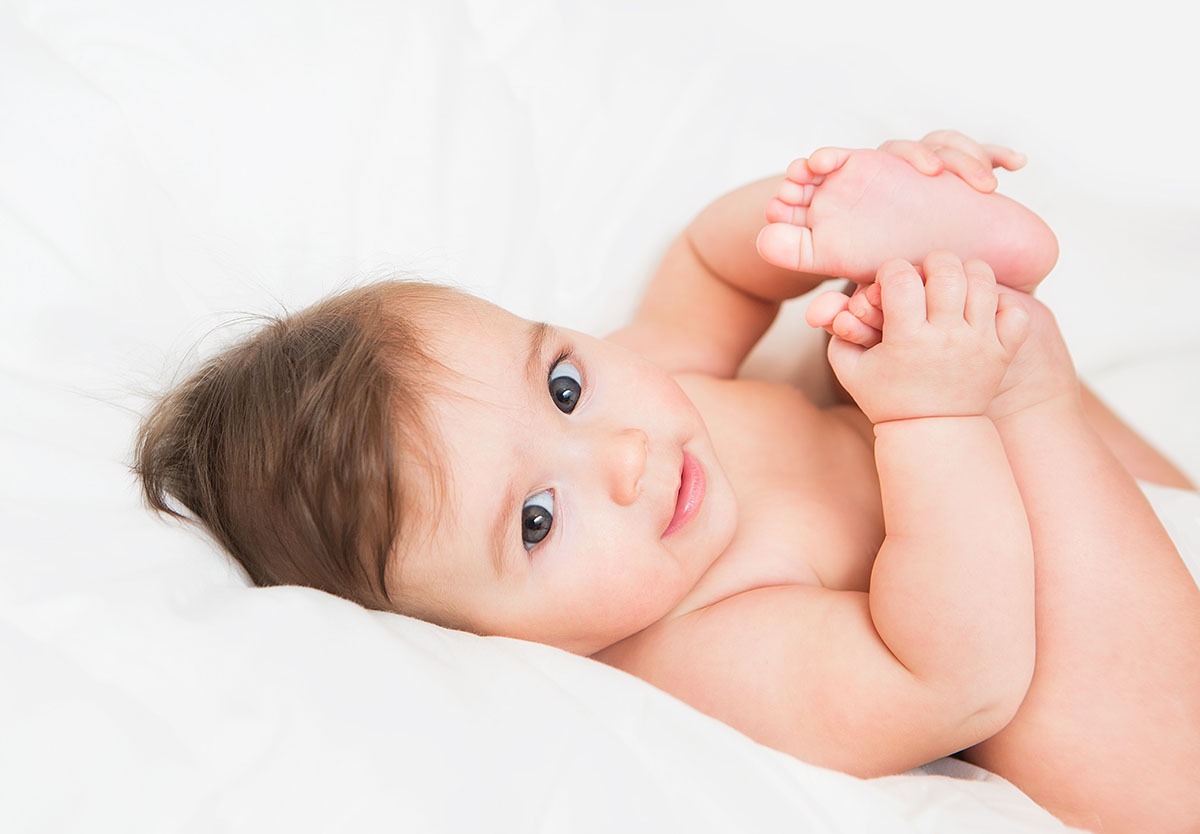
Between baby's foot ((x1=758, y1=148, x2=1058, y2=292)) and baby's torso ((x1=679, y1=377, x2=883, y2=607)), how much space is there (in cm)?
27

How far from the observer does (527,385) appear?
109 cm

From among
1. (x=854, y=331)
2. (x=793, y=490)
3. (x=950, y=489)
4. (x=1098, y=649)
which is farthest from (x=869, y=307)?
(x=1098, y=649)

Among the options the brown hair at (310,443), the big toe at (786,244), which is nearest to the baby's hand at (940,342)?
the big toe at (786,244)

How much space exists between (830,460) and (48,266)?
934mm

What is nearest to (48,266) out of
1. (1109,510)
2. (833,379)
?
(833,379)

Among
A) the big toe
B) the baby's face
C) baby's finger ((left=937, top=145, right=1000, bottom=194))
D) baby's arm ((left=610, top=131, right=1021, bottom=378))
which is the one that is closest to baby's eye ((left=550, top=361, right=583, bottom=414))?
the baby's face

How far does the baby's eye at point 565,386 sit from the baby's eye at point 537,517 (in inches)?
3.9

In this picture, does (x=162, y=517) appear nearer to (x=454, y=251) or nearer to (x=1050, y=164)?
(x=454, y=251)

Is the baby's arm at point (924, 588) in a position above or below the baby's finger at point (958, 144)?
below

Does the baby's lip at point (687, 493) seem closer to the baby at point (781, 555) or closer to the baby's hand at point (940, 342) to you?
the baby at point (781, 555)

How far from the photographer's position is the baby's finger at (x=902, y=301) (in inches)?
40.2

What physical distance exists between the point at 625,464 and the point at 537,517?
104mm

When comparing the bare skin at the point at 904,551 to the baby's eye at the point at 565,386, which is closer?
the bare skin at the point at 904,551

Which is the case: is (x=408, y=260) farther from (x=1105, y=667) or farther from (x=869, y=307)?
(x=1105, y=667)
